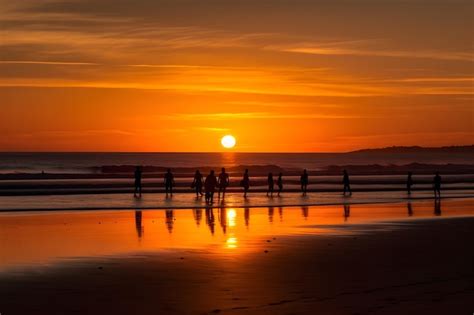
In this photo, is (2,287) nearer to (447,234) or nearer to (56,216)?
(447,234)

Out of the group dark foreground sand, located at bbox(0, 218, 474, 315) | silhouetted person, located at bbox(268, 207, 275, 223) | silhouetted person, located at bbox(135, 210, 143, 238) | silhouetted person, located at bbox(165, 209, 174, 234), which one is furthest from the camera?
silhouetted person, located at bbox(268, 207, 275, 223)

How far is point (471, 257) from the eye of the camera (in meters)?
18.3

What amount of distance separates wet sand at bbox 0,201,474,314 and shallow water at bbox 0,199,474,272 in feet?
2.54

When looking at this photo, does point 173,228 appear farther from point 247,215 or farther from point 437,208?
point 437,208

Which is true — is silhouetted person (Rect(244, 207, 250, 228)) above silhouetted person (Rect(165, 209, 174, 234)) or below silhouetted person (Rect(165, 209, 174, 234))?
below

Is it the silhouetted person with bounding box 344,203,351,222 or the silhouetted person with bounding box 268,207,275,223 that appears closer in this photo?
the silhouetted person with bounding box 268,207,275,223

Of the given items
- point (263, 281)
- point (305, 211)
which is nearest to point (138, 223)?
point (305, 211)

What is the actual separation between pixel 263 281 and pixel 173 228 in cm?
1167

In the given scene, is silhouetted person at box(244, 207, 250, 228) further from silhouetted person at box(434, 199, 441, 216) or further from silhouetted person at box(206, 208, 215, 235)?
silhouetted person at box(434, 199, 441, 216)

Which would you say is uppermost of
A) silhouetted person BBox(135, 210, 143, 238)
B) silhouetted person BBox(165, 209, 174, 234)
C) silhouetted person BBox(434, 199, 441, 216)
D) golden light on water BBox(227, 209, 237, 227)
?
silhouetted person BBox(135, 210, 143, 238)

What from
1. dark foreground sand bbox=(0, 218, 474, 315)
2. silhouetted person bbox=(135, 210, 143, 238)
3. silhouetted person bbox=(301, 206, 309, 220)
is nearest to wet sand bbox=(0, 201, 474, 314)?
dark foreground sand bbox=(0, 218, 474, 315)

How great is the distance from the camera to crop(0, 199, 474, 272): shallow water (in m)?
19.6

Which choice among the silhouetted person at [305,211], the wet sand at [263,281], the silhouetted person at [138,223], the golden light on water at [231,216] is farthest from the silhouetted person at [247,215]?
the wet sand at [263,281]

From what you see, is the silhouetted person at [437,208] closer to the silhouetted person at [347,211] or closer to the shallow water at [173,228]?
the shallow water at [173,228]
